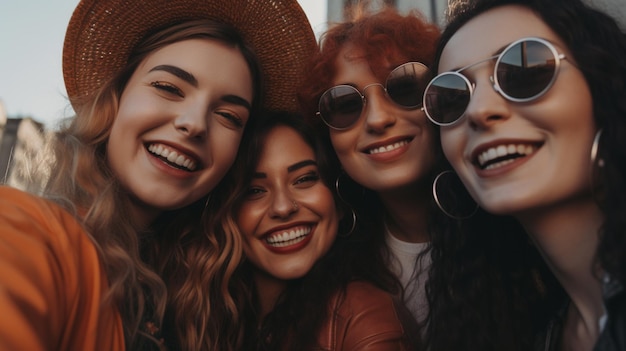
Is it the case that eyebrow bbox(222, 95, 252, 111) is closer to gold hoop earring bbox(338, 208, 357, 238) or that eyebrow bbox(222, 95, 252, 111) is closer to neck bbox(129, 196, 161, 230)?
neck bbox(129, 196, 161, 230)

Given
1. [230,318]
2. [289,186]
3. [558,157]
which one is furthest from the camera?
[289,186]

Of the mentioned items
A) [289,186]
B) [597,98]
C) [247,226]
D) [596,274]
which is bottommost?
[247,226]

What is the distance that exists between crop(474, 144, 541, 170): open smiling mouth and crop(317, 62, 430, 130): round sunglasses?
0.81 m

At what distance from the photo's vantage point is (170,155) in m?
1.96

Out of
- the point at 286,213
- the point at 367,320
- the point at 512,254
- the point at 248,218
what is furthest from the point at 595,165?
the point at 248,218

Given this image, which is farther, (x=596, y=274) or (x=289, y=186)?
(x=289, y=186)

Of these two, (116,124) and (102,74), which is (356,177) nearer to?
(116,124)

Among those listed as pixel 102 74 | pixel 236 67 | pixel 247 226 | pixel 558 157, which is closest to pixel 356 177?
pixel 247 226

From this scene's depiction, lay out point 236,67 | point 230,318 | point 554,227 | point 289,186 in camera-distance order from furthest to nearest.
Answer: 1. point 289,186
2. point 230,318
3. point 236,67
4. point 554,227

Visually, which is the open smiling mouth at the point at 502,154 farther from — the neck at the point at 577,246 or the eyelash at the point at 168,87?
the eyelash at the point at 168,87

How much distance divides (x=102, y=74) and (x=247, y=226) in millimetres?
1138

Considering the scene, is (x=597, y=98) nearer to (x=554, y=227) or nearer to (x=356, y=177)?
(x=554, y=227)

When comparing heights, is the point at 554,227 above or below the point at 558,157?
below

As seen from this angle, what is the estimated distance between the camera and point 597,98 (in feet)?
4.47
